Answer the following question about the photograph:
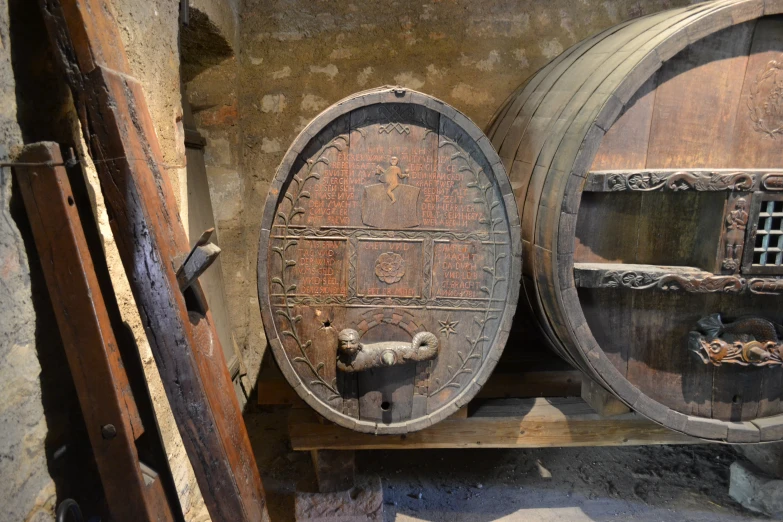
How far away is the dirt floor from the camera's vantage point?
79.0 inches

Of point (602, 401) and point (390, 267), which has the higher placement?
point (390, 267)

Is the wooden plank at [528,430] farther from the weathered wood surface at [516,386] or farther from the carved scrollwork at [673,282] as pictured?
the carved scrollwork at [673,282]

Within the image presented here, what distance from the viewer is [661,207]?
59.7 inches

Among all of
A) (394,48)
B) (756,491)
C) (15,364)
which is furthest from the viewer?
(394,48)

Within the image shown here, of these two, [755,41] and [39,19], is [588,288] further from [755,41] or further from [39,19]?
[39,19]

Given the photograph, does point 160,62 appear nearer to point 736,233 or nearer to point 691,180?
point 691,180

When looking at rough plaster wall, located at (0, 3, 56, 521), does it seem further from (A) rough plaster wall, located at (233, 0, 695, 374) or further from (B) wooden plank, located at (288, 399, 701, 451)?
(A) rough plaster wall, located at (233, 0, 695, 374)

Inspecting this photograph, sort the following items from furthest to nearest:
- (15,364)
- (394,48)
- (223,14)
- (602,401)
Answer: (394,48) < (223,14) < (602,401) < (15,364)

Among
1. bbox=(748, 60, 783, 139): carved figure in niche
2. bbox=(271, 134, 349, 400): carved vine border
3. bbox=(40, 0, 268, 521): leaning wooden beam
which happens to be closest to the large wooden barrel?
bbox=(748, 60, 783, 139): carved figure in niche

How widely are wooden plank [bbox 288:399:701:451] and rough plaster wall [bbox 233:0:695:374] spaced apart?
4.66ft

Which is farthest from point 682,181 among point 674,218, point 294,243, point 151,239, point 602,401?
point 151,239

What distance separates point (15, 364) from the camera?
943 mm

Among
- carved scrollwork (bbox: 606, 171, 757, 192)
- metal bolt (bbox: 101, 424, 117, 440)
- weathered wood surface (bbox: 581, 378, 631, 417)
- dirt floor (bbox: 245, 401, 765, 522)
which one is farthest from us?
dirt floor (bbox: 245, 401, 765, 522)

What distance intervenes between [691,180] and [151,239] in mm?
1450
